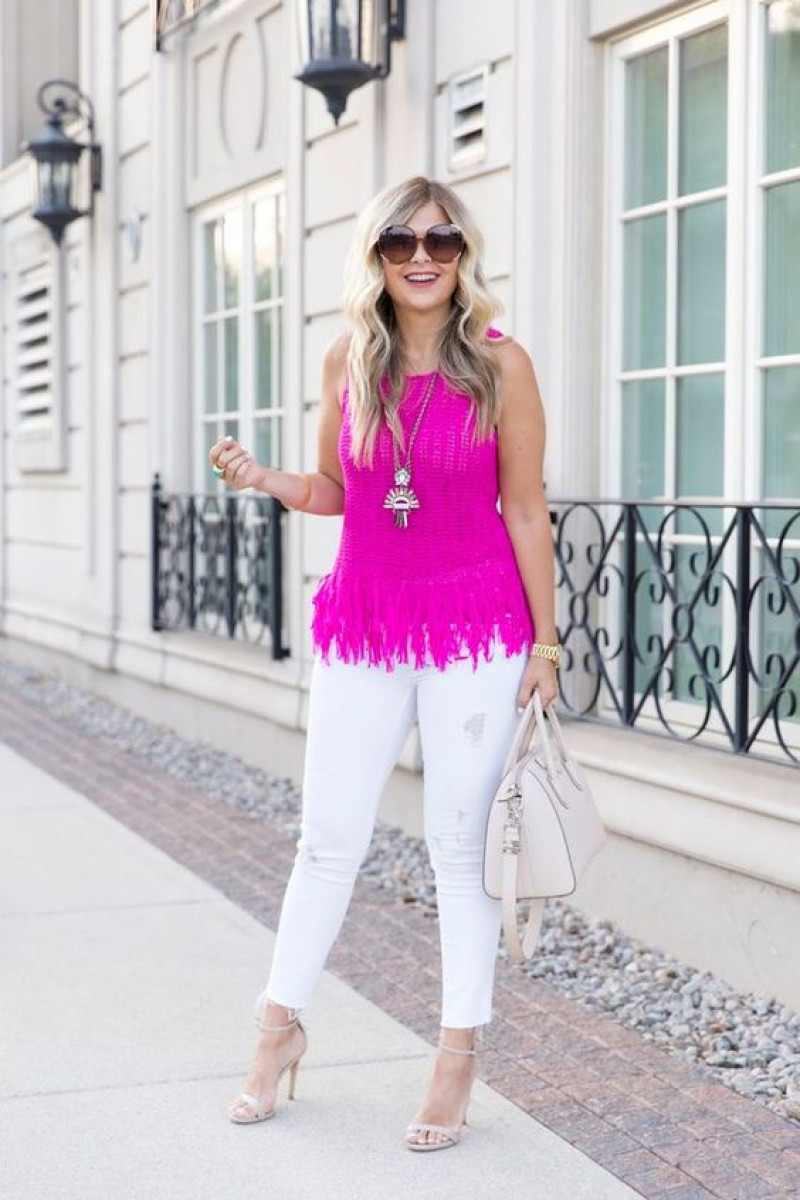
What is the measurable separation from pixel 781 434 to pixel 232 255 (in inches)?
195

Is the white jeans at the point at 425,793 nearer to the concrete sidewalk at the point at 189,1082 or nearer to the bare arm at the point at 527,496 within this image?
the bare arm at the point at 527,496

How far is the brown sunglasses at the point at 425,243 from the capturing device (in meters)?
3.77

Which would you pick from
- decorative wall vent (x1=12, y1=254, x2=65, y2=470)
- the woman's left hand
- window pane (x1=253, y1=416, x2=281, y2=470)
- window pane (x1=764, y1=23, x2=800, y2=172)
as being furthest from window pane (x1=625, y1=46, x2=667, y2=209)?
decorative wall vent (x1=12, y1=254, x2=65, y2=470)

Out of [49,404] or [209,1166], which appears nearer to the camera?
[209,1166]

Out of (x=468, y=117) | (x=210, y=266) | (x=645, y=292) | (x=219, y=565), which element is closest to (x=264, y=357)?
(x=210, y=266)

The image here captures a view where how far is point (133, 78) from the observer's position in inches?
427

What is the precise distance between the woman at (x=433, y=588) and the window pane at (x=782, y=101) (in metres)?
1.90

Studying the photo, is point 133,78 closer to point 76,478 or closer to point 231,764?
point 76,478

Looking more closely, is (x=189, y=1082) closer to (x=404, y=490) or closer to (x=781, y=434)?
(x=404, y=490)

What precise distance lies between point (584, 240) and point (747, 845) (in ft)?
7.35

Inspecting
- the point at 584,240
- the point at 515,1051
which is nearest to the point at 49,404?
the point at 584,240

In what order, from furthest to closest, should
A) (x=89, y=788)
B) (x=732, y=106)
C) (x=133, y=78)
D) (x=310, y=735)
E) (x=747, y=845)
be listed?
(x=133, y=78) < (x=89, y=788) < (x=732, y=106) < (x=747, y=845) < (x=310, y=735)

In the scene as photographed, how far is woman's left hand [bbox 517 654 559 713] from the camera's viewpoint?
3.83m

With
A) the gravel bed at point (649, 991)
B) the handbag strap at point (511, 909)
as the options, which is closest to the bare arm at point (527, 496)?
the handbag strap at point (511, 909)
